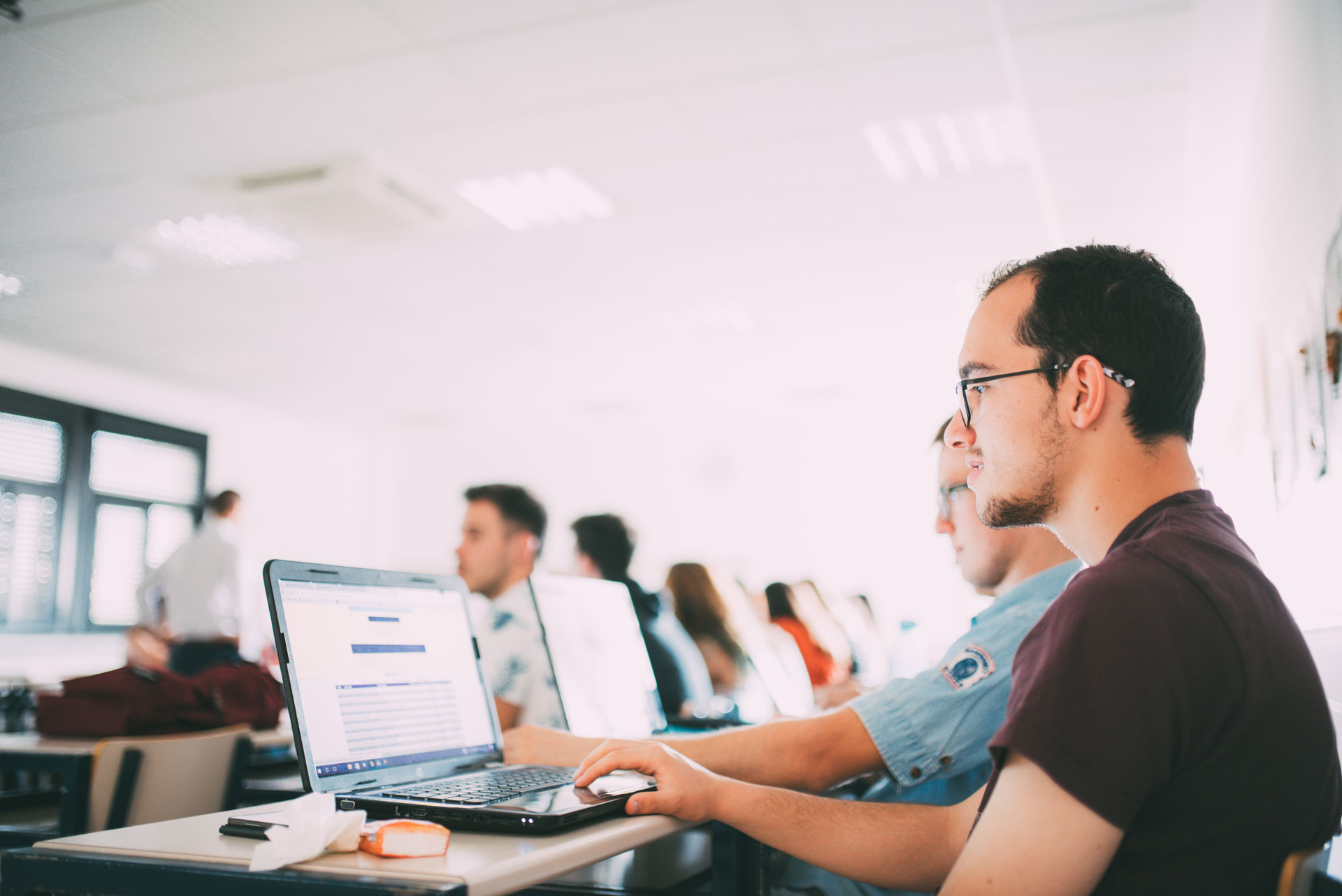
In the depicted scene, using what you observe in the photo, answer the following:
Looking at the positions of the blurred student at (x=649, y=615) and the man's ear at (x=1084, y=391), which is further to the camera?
the blurred student at (x=649, y=615)

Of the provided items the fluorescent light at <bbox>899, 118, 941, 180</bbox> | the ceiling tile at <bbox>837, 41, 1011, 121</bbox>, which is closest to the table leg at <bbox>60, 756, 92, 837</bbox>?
the ceiling tile at <bbox>837, 41, 1011, 121</bbox>

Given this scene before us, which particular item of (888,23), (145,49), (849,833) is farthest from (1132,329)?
(145,49)

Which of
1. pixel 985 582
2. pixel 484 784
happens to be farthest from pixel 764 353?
pixel 484 784

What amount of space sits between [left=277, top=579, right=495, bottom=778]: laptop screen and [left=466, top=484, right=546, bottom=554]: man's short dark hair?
103 cm

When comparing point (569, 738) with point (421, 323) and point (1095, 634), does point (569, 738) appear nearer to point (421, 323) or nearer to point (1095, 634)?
point (1095, 634)

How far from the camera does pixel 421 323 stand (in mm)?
6148

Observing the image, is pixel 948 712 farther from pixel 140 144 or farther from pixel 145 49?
pixel 140 144

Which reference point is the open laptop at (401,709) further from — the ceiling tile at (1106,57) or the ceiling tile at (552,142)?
the ceiling tile at (1106,57)

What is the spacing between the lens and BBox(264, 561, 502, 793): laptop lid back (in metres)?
1.18

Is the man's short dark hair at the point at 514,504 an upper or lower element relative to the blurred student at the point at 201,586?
upper

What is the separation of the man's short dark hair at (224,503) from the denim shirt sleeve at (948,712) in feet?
15.3

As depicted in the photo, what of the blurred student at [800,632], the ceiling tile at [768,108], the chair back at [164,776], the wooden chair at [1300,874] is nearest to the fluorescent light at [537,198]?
the ceiling tile at [768,108]

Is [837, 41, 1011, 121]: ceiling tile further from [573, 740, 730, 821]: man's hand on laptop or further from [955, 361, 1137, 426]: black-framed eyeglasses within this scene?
[573, 740, 730, 821]: man's hand on laptop

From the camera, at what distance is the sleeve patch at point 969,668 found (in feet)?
4.55
